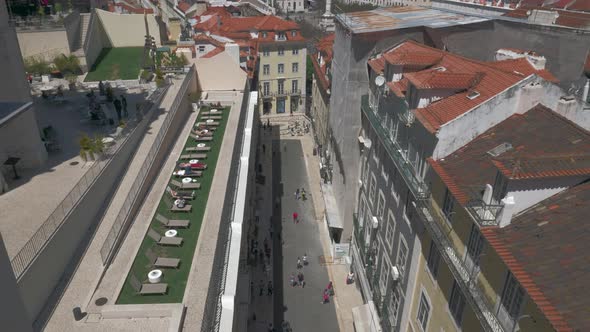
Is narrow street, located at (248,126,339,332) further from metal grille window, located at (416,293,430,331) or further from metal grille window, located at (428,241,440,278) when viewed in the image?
metal grille window, located at (428,241,440,278)

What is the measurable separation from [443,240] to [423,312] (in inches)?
177

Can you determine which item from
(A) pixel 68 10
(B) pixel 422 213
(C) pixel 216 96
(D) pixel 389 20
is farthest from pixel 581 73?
(A) pixel 68 10

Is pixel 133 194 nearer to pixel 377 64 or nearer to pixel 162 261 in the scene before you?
pixel 162 261

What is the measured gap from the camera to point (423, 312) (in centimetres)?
1867

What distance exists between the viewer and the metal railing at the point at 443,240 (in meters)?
12.9

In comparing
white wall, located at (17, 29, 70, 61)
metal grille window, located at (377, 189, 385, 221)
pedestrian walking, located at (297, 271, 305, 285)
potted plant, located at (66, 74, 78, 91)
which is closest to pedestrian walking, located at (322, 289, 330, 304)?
pedestrian walking, located at (297, 271, 305, 285)

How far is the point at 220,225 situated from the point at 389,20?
18.4m

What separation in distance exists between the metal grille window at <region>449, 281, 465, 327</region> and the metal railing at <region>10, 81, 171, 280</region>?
1451 centimetres

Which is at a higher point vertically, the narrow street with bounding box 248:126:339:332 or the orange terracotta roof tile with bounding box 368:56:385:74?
the orange terracotta roof tile with bounding box 368:56:385:74

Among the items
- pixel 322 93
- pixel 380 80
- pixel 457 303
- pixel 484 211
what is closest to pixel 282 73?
pixel 322 93

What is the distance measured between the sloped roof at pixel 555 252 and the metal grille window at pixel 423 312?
20.6 feet

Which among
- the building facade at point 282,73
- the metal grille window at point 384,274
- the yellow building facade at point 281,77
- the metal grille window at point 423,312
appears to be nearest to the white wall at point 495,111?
the metal grille window at point 423,312

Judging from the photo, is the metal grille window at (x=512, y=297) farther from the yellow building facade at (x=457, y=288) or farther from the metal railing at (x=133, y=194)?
the metal railing at (x=133, y=194)

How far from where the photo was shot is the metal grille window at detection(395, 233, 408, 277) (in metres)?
21.0
